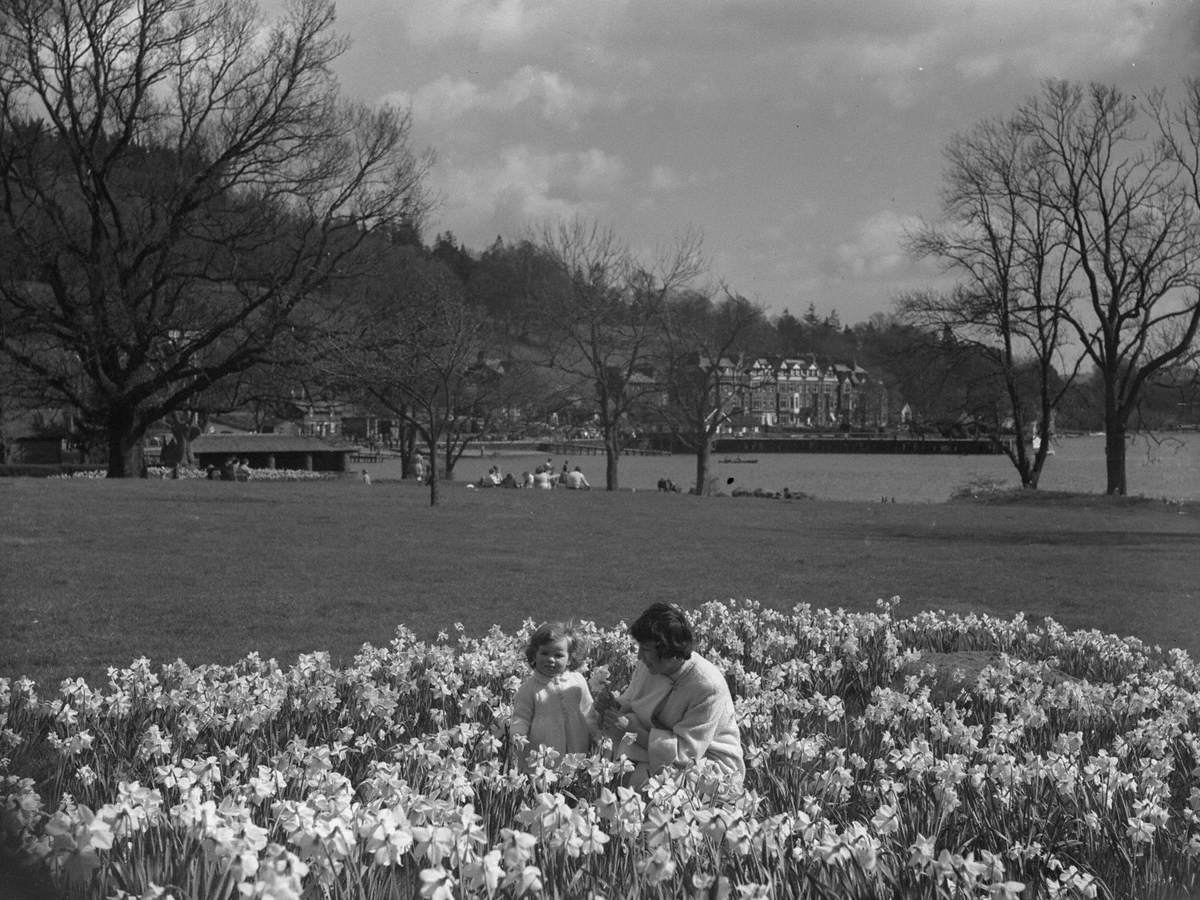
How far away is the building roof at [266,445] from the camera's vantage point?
52.9 metres

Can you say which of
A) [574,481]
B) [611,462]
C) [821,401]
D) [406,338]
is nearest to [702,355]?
[611,462]

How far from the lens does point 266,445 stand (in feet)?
175

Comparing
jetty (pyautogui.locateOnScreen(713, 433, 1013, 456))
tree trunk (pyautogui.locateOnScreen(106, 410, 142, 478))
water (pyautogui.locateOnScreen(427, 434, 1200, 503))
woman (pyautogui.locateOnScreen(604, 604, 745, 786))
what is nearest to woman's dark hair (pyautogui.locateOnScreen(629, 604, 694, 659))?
woman (pyautogui.locateOnScreen(604, 604, 745, 786))

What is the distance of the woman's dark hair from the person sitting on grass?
0.38 metres

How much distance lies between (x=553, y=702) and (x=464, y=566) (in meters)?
9.27

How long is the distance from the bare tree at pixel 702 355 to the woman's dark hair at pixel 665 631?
37.6 m

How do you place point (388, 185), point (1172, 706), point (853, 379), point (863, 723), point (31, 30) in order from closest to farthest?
point (863, 723)
point (1172, 706)
point (31, 30)
point (388, 185)
point (853, 379)

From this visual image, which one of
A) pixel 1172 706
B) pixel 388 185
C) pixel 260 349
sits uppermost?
pixel 388 185

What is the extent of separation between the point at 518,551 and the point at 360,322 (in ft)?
41.6

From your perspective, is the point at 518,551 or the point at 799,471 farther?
the point at 799,471

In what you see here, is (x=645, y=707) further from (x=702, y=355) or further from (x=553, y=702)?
(x=702, y=355)

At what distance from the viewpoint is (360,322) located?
27609 mm

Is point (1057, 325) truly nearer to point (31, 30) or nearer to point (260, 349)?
point (260, 349)

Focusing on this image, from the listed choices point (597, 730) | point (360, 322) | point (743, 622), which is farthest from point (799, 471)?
point (597, 730)
